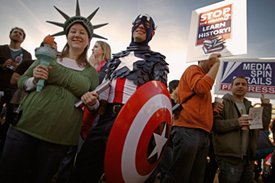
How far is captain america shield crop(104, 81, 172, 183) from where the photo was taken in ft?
3.94

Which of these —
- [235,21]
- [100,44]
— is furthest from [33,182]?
[235,21]

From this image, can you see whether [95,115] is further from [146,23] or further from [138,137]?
[146,23]

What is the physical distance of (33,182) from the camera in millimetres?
1334

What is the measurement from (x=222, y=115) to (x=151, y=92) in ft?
5.13

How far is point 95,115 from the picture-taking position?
66.4 inches

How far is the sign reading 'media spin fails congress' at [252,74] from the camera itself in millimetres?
4008

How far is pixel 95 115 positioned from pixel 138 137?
56cm

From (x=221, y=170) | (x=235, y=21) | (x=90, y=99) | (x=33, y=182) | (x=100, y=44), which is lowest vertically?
(x=221, y=170)

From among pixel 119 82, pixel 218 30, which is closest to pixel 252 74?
pixel 218 30

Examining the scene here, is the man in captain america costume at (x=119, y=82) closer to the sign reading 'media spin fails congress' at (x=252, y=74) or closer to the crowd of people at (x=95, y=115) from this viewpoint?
the crowd of people at (x=95, y=115)

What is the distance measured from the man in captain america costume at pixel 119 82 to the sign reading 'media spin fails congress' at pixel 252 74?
2.85 meters

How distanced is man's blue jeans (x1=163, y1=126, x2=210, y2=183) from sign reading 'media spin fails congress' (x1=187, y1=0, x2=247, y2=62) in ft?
4.87

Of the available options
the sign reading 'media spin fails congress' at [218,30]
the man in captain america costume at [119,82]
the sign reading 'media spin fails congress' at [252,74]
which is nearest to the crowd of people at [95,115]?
the man in captain america costume at [119,82]

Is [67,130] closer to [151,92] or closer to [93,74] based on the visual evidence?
[93,74]
